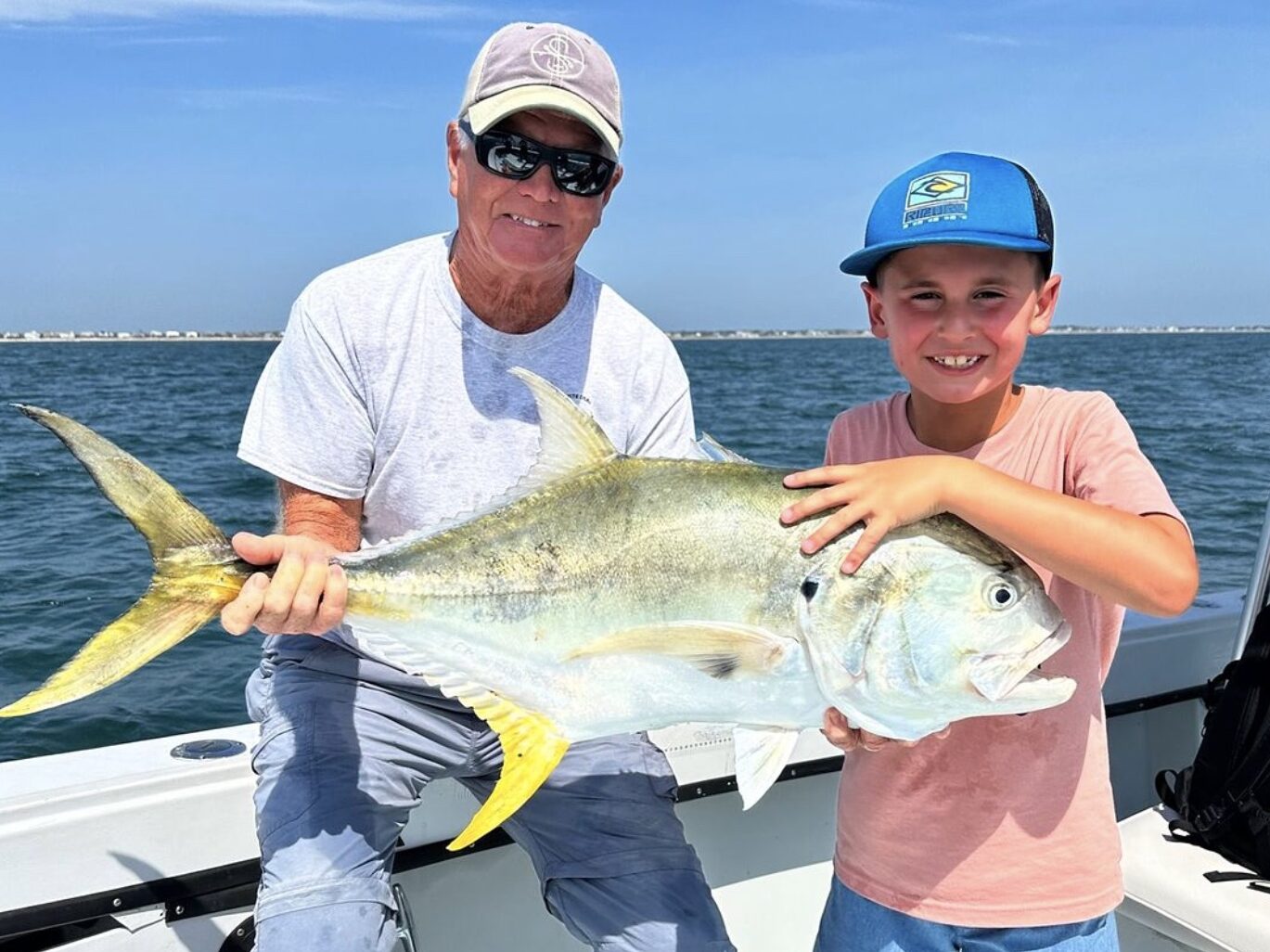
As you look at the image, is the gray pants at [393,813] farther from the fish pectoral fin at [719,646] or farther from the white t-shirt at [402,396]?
the fish pectoral fin at [719,646]

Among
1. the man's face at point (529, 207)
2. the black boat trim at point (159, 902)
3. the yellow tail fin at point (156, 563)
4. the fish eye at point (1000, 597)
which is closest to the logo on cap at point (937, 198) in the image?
the fish eye at point (1000, 597)

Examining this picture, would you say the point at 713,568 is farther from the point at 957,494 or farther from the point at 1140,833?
the point at 1140,833

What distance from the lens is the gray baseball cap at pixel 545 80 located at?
8.51 ft

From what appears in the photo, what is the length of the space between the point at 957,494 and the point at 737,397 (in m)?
32.2

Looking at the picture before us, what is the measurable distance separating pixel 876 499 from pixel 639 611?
47 centimetres

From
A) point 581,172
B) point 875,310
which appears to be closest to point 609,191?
point 581,172

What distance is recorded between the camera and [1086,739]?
85.6 inches

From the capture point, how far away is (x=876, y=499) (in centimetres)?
185

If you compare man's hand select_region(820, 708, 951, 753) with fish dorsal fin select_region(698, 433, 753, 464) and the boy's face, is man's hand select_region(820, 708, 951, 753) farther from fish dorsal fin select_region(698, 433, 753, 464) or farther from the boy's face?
the boy's face

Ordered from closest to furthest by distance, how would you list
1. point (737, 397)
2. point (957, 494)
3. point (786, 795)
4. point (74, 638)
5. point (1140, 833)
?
point (957, 494) → point (1140, 833) → point (786, 795) → point (74, 638) → point (737, 397)

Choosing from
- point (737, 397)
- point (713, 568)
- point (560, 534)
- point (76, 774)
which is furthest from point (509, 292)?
point (737, 397)

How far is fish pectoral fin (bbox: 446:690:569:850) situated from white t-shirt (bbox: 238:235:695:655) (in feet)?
2.04

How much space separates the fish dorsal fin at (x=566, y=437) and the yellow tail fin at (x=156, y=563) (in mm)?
610

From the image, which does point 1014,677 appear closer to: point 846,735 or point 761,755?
point 846,735
